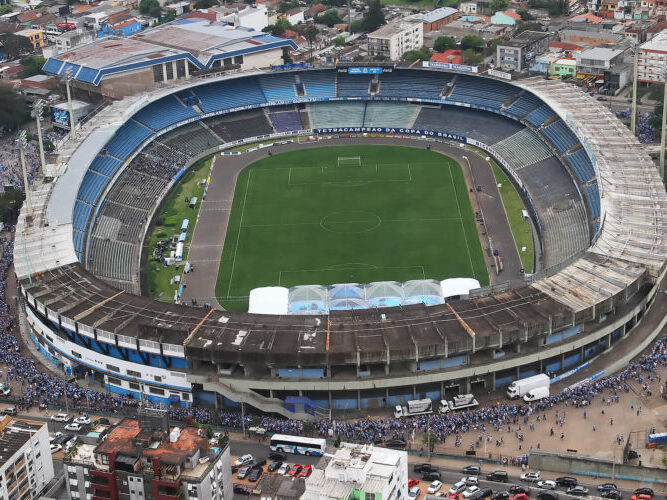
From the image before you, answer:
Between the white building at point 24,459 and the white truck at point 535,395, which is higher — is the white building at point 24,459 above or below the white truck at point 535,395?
above

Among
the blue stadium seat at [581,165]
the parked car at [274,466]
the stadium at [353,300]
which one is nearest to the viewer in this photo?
the parked car at [274,466]

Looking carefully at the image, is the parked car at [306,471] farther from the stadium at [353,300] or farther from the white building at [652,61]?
the white building at [652,61]

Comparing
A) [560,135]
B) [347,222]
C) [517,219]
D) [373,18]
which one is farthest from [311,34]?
[517,219]

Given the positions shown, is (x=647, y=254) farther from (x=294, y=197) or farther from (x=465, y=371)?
(x=294, y=197)

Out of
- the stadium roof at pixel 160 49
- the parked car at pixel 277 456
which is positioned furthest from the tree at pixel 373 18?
the parked car at pixel 277 456

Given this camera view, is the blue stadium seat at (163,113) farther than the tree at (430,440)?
Yes

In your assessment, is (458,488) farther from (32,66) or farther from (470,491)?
(32,66)
